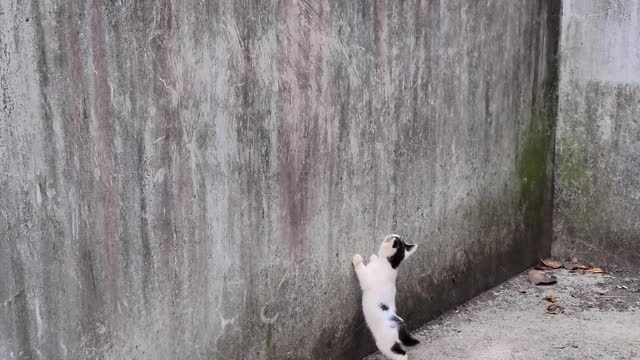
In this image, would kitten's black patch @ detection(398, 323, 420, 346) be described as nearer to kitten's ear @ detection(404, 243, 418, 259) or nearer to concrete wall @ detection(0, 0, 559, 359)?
concrete wall @ detection(0, 0, 559, 359)

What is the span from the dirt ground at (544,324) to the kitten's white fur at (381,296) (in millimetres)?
358

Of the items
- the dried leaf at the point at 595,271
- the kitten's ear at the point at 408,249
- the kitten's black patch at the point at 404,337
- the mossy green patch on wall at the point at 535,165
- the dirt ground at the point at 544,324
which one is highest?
the mossy green patch on wall at the point at 535,165

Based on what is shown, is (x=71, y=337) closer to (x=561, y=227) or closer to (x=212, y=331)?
(x=212, y=331)

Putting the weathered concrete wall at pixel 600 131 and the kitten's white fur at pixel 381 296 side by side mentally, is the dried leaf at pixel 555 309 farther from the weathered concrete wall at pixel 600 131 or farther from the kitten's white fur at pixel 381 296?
the kitten's white fur at pixel 381 296

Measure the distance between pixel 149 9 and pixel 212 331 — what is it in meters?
1.50

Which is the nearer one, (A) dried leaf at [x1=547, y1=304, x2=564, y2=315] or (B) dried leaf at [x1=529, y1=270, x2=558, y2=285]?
(A) dried leaf at [x1=547, y1=304, x2=564, y2=315]


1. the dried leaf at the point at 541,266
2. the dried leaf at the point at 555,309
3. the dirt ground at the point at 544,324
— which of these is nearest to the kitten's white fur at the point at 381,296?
the dirt ground at the point at 544,324

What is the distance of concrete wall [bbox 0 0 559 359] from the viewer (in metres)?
3.29

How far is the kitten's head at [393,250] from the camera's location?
498 cm

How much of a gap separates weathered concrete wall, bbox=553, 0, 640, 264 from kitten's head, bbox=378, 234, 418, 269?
7.12 feet

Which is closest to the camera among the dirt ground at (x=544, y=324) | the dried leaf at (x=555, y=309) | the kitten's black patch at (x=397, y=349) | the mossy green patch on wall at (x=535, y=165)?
the kitten's black patch at (x=397, y=349)

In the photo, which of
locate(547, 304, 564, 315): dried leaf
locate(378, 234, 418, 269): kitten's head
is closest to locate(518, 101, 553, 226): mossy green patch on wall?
locate(547, 304, 564, 315): dried leaf

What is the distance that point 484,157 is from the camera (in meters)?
6.00

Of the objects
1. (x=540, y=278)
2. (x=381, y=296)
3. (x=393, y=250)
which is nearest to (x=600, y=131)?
(x=540, y=278)
